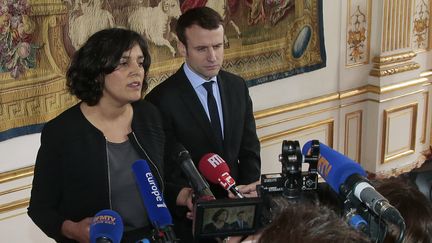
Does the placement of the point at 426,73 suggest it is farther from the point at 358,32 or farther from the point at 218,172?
the point at 218,172

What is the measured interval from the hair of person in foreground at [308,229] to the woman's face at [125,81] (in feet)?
3.53

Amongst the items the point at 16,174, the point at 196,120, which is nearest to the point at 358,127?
the point at 196,120

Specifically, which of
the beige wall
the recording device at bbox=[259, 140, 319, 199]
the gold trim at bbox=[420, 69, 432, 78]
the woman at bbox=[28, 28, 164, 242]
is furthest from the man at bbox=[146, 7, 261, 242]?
the gold trim at bbox=[420, 69, 432, 78]

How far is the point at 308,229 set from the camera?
38.5 inches

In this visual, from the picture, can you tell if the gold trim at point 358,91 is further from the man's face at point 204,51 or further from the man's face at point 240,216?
the man's face at point 240,216

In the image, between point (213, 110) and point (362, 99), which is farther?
point (362, 99)

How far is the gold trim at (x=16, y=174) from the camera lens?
2.98m

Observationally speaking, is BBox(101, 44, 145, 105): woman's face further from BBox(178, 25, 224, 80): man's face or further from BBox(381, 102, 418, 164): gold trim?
BBox(381, 102, 418, 164): gold trim

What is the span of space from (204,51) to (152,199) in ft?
3.38

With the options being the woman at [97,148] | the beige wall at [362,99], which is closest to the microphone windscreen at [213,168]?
the woman at [97,148]

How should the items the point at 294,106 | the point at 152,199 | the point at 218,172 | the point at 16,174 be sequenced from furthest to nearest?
1. the point at 294,106
2. the point at 16,174
3. the point at 218,172
4. the point at 152,199

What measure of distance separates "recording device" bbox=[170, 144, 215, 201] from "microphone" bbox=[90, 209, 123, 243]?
0.80ft

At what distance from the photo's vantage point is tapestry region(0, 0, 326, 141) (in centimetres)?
287

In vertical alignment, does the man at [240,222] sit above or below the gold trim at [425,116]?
above
